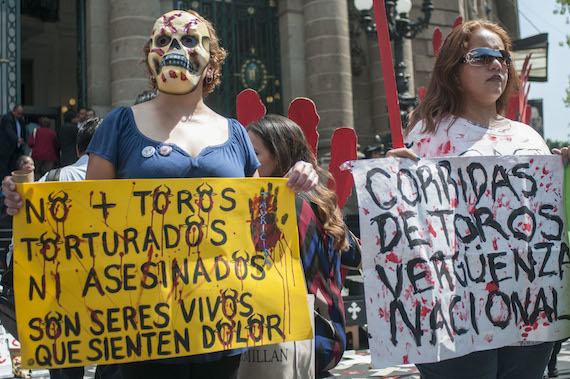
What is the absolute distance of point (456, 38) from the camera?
279cm

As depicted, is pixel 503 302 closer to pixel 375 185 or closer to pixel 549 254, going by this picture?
pixel 549 254

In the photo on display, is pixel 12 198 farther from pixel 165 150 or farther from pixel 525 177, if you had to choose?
pixel 525 177

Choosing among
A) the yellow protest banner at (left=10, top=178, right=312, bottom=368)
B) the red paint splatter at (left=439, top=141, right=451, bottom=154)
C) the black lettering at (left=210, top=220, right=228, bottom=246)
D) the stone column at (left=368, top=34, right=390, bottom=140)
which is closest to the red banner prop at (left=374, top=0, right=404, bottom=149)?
the red paint splatter at (left=439, top=141, right=451, bottom=154)

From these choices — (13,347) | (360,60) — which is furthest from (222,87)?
(13,347)

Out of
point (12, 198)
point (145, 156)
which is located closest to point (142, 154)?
point (145, 156)

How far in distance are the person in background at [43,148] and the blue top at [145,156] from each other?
935cm

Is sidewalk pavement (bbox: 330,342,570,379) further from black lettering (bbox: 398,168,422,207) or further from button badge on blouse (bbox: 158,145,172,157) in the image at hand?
button badge on blouse (bbox: 158,145,172,157)

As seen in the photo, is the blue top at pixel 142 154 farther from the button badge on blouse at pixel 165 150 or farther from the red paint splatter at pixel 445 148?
the red paint splatter at pixel 445 148

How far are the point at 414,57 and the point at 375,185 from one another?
41.5ft

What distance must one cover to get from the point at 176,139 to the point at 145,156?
4.6 inches

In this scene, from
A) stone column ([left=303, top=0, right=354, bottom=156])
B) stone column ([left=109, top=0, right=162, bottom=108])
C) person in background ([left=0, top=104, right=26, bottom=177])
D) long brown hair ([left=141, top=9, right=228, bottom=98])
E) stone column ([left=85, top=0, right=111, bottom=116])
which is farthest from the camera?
stone column ([left=303, top=0, right=354, bottom=156])

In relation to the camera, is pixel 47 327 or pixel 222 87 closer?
pixel 47 327

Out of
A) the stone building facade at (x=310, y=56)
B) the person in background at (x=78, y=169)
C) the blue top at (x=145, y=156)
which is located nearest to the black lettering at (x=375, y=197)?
the blue top at (x=145, y=156)

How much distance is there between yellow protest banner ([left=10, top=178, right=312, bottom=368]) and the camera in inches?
83.3
